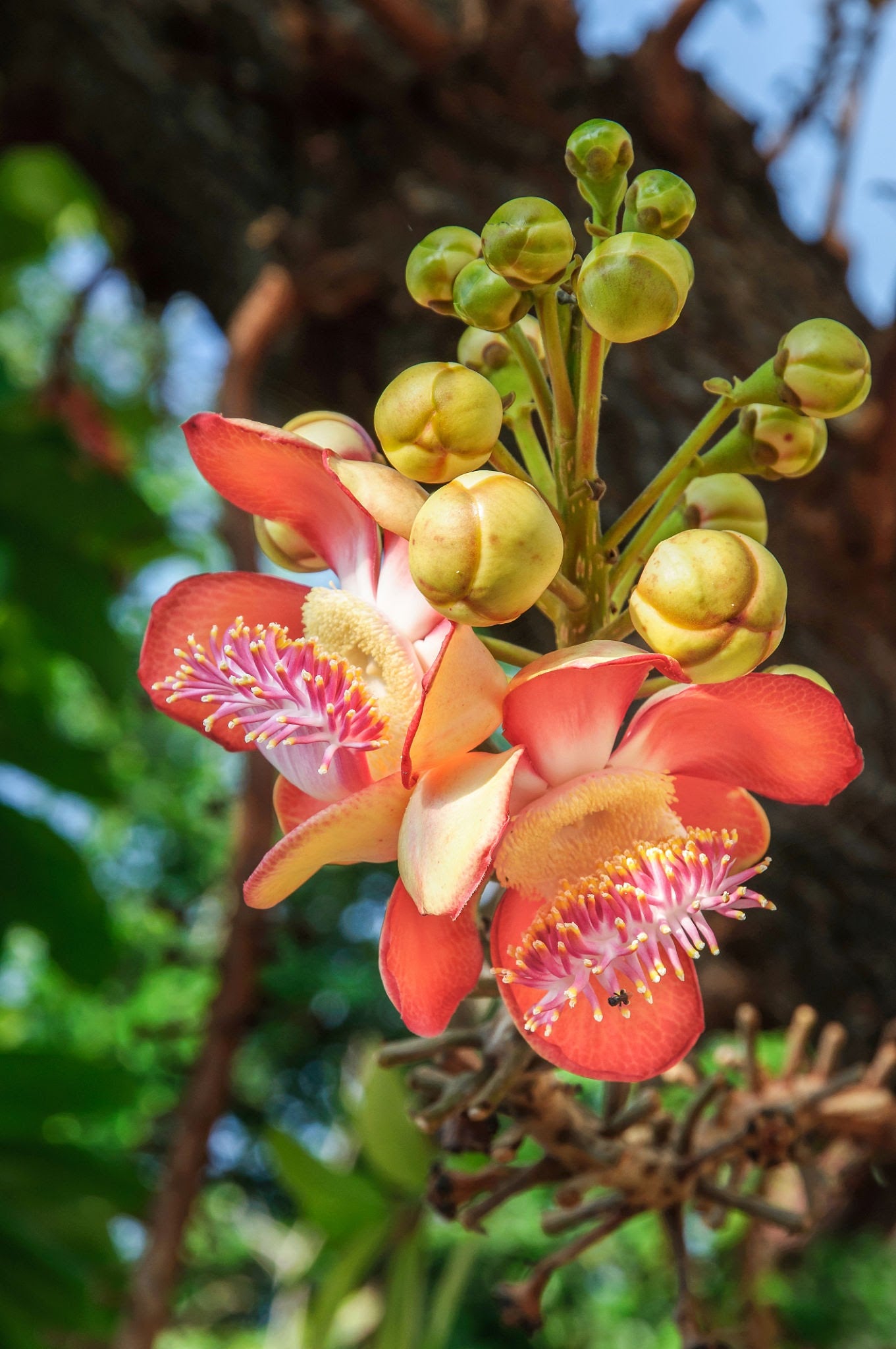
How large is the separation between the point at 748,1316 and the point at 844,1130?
52 centimetres

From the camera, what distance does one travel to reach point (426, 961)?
37 cm

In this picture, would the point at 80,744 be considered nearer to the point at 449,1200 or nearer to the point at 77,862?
the point at 77,862

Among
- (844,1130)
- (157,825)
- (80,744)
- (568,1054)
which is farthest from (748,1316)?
(157,825)

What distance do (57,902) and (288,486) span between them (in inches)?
52.0

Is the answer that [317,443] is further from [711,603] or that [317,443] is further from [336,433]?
[711,603]

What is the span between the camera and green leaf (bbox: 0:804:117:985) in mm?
1557

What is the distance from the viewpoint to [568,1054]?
0.36 m

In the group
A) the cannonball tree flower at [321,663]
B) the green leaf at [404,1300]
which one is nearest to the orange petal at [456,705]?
the cannonball tree flower at [321,663]

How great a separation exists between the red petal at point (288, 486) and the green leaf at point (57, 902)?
1296mm

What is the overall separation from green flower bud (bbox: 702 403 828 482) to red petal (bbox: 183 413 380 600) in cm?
12

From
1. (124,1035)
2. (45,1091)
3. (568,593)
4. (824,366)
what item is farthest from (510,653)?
(124,1035)

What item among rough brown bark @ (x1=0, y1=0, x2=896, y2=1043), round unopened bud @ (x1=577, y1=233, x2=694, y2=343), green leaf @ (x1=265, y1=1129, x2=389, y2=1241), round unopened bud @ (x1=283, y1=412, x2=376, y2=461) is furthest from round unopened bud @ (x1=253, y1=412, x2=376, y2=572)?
green leaf @ (x1=265, y1=1129, x2=389, y2=1241)

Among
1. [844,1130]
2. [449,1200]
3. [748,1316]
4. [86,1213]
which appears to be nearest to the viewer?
[449,1200]

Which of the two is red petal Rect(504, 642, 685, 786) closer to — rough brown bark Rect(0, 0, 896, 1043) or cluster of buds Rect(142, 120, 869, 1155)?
cluster of buds Rect(142, 120, 869, 1155)
